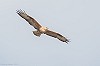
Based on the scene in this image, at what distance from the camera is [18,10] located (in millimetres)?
43969

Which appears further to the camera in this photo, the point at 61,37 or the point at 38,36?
the point at 61,37

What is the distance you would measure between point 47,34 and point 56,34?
4.29ft

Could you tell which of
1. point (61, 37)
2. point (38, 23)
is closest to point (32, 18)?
point (38, 23)

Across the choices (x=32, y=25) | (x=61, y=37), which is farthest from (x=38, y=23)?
(x=61, y=37)

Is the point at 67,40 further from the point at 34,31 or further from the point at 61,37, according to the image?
the point at 34,31

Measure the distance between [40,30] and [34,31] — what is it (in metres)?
0.59

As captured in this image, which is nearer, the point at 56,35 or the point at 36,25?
the point at 36,25

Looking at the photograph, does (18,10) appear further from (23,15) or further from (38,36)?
(38,36)

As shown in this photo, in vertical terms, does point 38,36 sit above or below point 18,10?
below

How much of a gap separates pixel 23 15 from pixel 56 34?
403 centimetres

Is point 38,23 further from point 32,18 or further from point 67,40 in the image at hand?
point 67,40

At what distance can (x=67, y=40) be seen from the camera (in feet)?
148

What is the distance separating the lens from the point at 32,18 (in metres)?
42.5

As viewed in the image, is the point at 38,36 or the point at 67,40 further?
the point at 67,40
